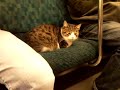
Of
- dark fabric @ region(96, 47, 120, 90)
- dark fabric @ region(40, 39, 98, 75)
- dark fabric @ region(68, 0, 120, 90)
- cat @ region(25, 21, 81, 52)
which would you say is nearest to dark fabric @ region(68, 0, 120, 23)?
dark fabric @ region(68, 0, 120, 90)

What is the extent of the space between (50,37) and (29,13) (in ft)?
0.81

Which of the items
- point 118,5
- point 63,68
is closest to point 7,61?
point 63,68

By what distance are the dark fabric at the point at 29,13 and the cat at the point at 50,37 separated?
88mm

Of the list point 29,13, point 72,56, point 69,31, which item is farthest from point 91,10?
point 72,56

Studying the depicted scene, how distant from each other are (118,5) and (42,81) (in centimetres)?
105

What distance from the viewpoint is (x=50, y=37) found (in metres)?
1.59

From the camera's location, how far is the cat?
1.50 meters

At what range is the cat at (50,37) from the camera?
4.93ft

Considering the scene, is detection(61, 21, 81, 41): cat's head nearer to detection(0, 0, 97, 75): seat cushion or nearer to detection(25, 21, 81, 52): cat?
detection(25, 21, 81, 52): cat

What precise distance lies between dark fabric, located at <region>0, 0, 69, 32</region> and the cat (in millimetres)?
88

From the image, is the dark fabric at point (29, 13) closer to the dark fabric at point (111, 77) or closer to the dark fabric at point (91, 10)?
the dark fabric at point (91, 10)

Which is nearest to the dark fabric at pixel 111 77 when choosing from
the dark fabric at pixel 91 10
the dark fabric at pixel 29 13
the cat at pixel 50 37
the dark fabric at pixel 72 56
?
the dark fabric at pixel 72 56

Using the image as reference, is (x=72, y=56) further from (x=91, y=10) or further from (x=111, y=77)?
(x=91, y=10)

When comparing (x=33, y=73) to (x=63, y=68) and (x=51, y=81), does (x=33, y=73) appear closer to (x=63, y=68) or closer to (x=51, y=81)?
(x=51, y=81)
